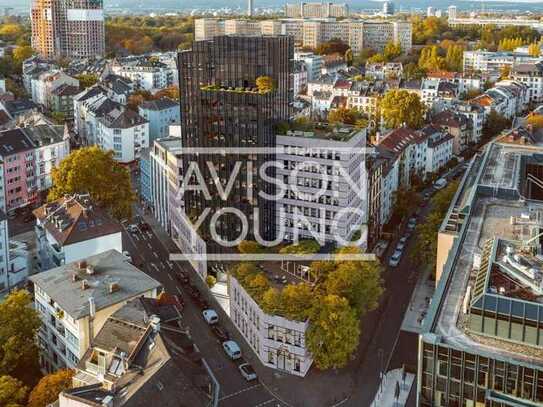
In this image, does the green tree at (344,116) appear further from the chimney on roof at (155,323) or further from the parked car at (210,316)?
the chimney on roof at (155,323)

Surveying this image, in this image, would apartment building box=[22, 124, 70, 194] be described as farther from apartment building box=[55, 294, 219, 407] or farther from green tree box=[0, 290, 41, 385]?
apartment building box=[55, 294, 219, 407]

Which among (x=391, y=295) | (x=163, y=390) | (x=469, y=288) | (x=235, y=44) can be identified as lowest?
(x=391, y=295)

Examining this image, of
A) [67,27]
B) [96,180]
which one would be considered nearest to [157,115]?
[96,180]

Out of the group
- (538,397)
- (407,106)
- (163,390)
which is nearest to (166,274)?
(163,390)

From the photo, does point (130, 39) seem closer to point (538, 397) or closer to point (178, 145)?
point (178, 145)

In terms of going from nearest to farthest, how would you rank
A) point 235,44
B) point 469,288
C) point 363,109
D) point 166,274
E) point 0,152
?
point 469,288, point 235,44, point 166,274, point 0,152, point 363,109

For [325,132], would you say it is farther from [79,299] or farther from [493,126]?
[493,126]
